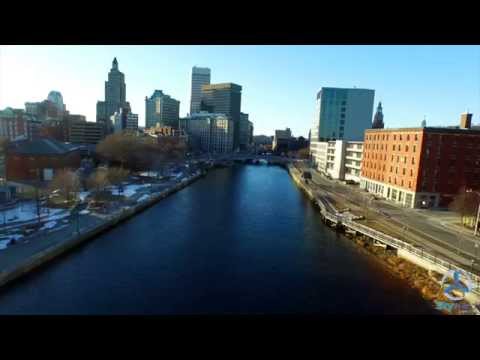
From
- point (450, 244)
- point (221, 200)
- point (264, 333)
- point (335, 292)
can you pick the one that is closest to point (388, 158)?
point (450, 244)

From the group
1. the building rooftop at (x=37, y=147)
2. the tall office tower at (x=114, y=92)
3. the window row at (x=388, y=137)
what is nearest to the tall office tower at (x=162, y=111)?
the tall office tower at (x=114, y=92)

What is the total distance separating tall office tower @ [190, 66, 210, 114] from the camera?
8425cm

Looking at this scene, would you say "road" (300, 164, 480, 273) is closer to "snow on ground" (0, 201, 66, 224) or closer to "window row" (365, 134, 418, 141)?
"window row" (365, 134, 418, 141)

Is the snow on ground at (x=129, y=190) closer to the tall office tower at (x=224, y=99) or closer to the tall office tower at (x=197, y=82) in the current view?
the tall office tower at (x=224, y=99)

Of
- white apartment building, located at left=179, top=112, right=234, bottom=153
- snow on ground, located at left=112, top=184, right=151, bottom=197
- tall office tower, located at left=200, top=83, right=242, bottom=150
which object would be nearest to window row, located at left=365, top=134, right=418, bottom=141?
snow on ground, located at left=112, top=184, right=151, bottom=197

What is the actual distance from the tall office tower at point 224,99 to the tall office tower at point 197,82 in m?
12.3

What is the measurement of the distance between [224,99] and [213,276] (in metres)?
65.2

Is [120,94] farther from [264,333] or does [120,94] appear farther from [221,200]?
[264,333]

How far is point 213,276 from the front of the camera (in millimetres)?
7027

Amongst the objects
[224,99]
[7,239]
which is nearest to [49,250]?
[7,239]

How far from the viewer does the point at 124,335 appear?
92 centimetres

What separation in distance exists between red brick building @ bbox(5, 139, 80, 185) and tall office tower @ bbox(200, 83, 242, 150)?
5255 cm

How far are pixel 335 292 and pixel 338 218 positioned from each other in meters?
5.36

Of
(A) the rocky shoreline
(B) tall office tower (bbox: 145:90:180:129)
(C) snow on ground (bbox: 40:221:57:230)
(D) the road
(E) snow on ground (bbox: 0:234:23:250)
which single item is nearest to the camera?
(A) the rocky shoreline
